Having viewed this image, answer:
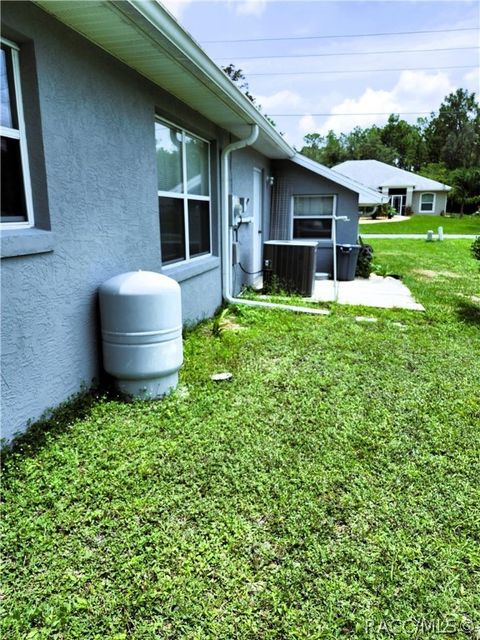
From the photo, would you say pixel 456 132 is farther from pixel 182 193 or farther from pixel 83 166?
pixel 83 166

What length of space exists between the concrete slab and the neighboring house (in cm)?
2457

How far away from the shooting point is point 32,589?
200cm

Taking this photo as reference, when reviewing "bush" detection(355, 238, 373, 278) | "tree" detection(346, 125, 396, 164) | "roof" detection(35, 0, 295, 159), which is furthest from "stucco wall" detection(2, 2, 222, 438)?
"tree" detection(346, 125, 396, 164)

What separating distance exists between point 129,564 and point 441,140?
215ft

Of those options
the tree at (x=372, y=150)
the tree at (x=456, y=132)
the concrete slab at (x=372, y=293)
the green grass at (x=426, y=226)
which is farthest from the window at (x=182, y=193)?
the tree at (x=456, y=132)

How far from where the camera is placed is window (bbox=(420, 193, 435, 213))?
3899cm

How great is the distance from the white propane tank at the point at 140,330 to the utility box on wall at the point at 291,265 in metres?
5.00

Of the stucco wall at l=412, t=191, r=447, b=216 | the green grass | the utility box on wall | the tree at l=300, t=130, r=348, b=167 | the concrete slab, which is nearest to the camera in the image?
the concrete slab

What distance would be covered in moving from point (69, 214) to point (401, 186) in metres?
36.6

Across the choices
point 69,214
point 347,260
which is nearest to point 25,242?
point 69,214

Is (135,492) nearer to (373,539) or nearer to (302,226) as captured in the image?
(373,539)

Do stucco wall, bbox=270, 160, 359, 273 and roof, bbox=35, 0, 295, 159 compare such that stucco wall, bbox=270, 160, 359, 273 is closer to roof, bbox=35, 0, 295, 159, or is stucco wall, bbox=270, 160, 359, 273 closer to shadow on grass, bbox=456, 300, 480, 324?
shadow on grass, bbox=456, 300, 480, 324

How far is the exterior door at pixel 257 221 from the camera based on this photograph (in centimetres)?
981

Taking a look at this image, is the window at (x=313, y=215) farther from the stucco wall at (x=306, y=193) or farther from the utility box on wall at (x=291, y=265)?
the utility box on wall at (x=291, y=265)
